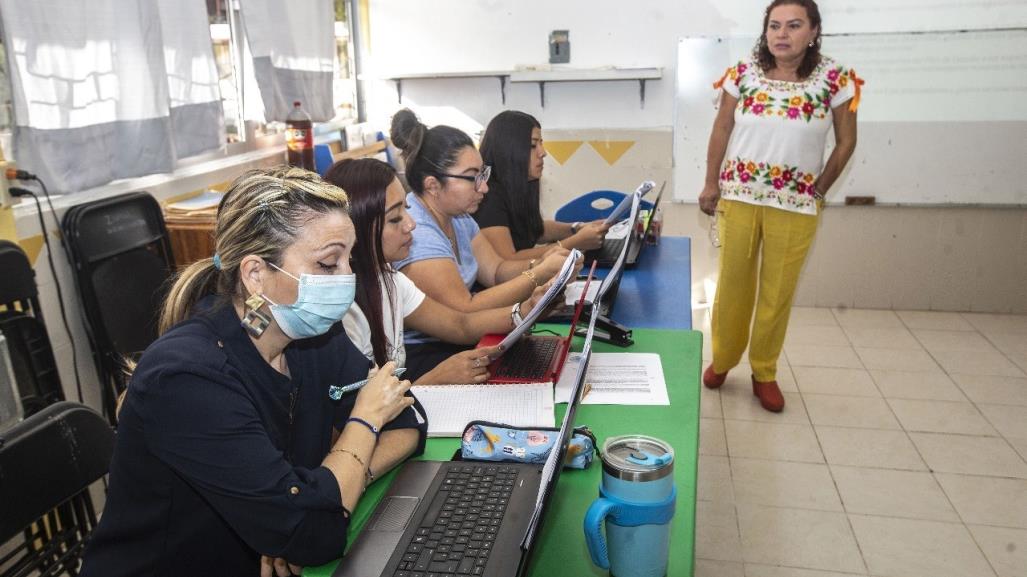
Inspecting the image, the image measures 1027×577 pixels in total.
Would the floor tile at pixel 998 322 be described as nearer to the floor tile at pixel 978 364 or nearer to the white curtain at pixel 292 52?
the floor tile at pixel 978 364

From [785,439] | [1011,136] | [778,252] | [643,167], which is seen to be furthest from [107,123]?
[1011,136]

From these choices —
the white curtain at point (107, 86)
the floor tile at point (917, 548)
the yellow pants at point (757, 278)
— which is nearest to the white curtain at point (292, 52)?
the white curtain at point (107, 86)

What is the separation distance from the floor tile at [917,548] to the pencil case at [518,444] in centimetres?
141

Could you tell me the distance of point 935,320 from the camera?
441cm

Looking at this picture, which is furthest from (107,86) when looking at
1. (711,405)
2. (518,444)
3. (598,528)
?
(711,405)

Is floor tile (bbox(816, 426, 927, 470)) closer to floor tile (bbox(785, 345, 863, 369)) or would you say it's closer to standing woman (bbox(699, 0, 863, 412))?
standing woman (bbox(699, 0, 863, 412))

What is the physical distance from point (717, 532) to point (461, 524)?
156cm

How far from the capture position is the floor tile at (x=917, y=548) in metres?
2.29

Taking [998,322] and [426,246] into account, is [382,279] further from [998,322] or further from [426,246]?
[998,322]

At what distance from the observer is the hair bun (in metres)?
2.46

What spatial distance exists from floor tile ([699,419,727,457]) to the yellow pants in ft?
1.13

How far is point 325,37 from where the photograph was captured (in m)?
4.21

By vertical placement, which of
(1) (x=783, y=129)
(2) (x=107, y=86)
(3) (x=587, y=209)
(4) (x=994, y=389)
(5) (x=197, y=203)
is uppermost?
(2) (x=107, y=86)

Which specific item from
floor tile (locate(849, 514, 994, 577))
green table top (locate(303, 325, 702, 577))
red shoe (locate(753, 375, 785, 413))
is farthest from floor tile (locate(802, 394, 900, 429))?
green table top (locate(303, 325, 702, 577))
